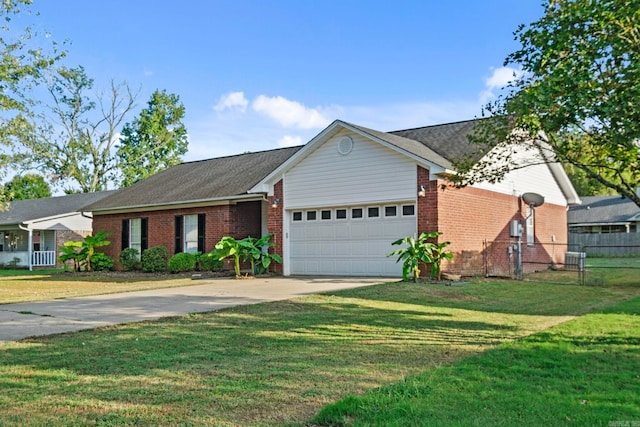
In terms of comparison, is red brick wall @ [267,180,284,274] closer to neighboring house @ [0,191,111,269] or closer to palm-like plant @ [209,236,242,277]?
palm-like plant @ [209,236,242,277]

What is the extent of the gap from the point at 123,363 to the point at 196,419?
2121 mm

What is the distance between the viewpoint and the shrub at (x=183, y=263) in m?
20.4

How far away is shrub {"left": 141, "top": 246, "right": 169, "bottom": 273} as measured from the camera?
21.5 meters

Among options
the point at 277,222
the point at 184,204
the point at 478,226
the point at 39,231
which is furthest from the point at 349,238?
the point at 39,231

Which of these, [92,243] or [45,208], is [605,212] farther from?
[45,208]

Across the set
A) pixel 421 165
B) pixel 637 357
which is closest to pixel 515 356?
pixel 637 357

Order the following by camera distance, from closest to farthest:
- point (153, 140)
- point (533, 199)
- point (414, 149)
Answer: point (414, 149) < point (533, 199) < point (153, 140)

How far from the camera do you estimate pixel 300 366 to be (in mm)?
5664

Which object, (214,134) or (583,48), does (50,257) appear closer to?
(214,134)

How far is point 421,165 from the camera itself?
1562 centimetres

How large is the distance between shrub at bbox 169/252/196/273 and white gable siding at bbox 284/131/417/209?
181 inches

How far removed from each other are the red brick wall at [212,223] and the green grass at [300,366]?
10513 millimetres

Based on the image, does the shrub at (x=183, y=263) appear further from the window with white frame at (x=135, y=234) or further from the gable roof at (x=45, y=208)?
the gable roof at (x=45, y=208)

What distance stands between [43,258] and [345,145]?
2320 centimetres
